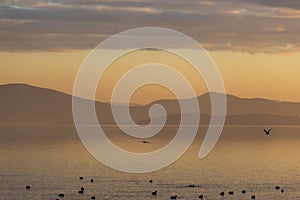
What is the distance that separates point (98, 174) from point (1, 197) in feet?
131

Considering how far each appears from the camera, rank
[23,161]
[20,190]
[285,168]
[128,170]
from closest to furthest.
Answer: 1. [20,190]
2. [128,170]
3. [285,168]
4. [23,161]

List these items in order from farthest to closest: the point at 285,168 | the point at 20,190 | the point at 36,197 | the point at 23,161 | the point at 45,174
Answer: the point at 23,161 < the point at 285,168 < the point at 45,174 < the point at 20,190 < the point at 36,197

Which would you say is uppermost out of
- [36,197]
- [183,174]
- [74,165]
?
[74,165]

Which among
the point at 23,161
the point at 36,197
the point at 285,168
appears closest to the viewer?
the point at 36,197

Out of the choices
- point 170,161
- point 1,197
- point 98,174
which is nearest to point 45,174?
point 98,174

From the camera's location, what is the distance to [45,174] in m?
150

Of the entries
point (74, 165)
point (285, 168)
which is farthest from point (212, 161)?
point (74, 165)

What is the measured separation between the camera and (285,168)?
573 ft

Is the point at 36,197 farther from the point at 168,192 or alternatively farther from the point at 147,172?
the point at 147,172

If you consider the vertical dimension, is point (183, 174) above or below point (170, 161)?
below

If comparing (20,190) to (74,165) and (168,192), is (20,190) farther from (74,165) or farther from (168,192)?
(74,165)

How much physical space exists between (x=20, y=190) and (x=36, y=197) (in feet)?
30.3

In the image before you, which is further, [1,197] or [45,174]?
[45,174]

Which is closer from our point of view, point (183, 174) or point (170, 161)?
point (183, 174)
